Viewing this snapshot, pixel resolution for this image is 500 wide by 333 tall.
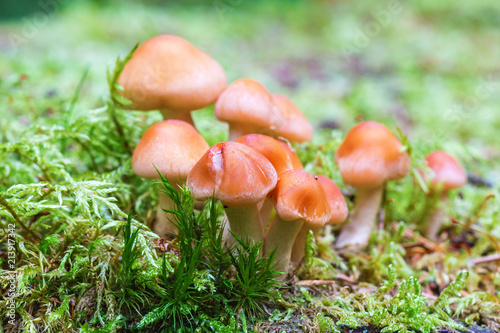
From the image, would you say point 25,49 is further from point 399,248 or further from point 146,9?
point 399,248

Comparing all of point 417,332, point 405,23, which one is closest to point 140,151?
point 417,332

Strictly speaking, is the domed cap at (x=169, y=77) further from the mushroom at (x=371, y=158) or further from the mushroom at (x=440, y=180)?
the mushroom at (x=440, y=180)

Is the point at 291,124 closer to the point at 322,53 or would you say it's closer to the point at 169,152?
the point at 169,152

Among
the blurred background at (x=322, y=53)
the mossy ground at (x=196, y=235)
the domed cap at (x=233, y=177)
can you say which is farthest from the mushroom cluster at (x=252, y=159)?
the blurred background at (x=322, y=53)

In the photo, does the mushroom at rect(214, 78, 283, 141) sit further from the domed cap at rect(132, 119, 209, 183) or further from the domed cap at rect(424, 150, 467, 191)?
the domed cap at rect(424, 150, 467, 191)

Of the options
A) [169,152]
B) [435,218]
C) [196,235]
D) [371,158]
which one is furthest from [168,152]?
[435,218]
